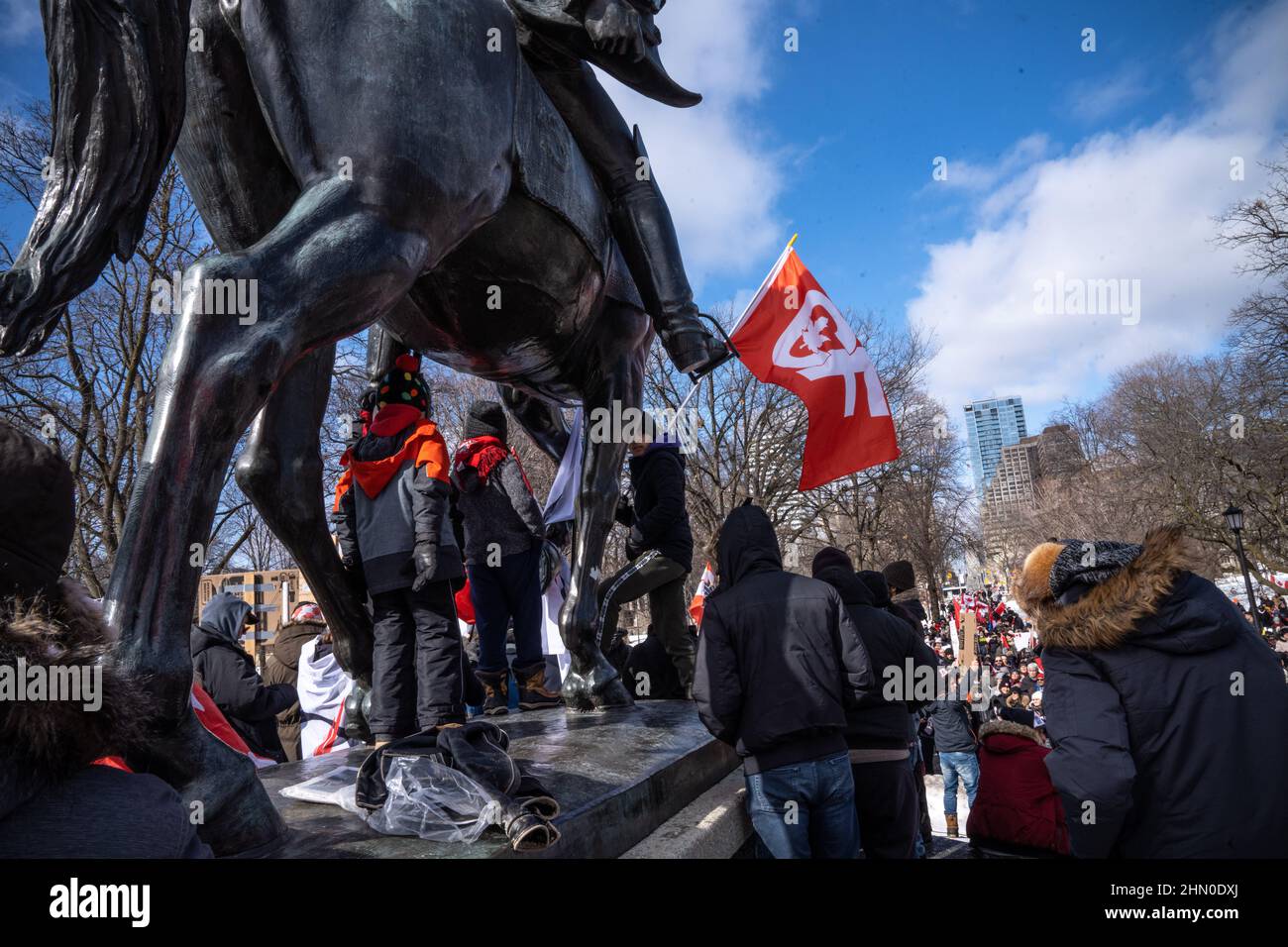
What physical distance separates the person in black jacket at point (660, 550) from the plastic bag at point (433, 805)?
315cm

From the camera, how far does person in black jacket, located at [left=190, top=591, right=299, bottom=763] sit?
5.26 m

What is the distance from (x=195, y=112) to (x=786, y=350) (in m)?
4.49

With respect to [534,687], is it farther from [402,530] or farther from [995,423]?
[995,423]

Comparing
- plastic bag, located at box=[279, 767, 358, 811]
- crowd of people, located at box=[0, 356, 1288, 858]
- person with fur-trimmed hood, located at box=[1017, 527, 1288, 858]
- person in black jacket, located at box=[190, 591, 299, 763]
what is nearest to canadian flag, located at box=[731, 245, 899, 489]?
crowd of people, located at box=[0, 356, 1288, 858]

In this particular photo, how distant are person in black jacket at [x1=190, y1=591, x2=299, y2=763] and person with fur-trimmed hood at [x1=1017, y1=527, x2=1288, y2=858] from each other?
186 inches

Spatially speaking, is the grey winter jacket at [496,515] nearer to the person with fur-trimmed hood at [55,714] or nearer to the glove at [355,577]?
the glove at [355,577]

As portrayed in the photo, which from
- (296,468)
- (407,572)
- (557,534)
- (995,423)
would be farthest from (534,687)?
(995,423)

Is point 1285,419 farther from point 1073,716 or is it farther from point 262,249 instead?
point 262,249

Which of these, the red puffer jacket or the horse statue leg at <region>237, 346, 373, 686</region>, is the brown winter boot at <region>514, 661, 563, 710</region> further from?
the red puffer jacket

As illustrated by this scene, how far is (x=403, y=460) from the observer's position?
3930 mm

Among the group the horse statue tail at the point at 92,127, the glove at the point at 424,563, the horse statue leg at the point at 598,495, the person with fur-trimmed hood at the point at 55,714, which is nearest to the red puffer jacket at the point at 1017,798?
the horse statue leg at the point at 598,495

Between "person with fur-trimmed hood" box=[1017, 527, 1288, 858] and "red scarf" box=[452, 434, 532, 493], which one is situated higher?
"red scarf" box=[452, 434, 532, 493]

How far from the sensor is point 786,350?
6.19 m

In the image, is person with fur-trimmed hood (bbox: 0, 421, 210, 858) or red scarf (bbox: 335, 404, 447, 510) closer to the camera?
person with fur-trimmed hood (bbox: 0, 421, 210, 858)
